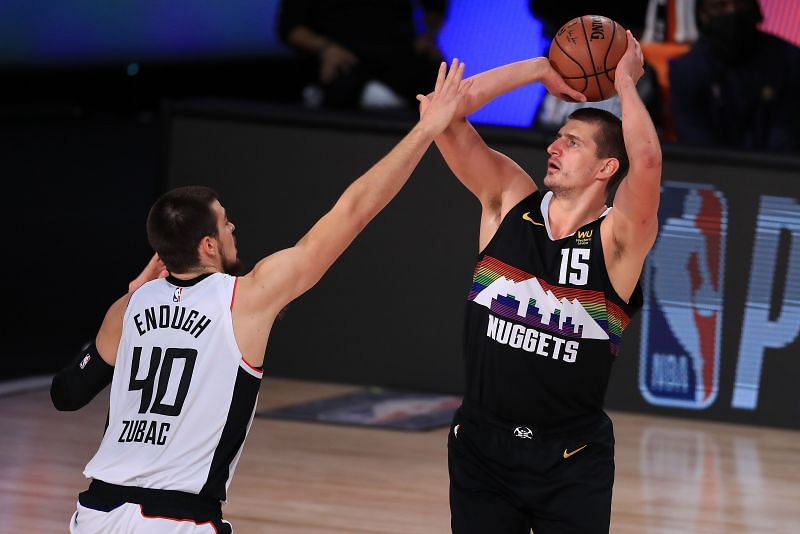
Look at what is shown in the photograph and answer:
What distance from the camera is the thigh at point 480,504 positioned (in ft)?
13.4

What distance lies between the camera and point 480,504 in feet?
13.5

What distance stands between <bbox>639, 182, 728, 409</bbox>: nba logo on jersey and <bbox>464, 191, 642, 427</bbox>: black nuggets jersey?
386 centimetres

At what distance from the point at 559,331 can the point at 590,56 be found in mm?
929

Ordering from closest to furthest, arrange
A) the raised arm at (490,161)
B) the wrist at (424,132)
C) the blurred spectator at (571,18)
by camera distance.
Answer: the wrist at (424,132), the raised arm at (490,161), the blurred spectator at (571,18)

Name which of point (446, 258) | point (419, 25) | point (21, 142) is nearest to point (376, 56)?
point (419, 25)

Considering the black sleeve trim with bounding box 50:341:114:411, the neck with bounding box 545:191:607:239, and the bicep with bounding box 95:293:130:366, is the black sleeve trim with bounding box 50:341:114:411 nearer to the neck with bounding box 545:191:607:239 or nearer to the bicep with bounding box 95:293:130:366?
the bicep with bounding box 95:293:130:366

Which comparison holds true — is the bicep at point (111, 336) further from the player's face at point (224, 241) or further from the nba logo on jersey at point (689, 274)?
the nba logo on jersey at point (689, 274)

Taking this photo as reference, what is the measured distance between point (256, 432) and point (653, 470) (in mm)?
2039

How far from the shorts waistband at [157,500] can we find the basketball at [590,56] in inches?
68.8

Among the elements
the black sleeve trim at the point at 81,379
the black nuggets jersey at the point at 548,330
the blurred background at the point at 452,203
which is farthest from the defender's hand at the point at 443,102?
the blurred background at the point at 452,203

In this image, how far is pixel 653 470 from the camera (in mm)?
7023

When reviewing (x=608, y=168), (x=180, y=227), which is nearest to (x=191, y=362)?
(x=180, y=227)

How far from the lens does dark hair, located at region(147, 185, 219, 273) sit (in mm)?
3762

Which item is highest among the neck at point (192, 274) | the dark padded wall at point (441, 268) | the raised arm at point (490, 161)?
the raised arm at point (490, 161)
